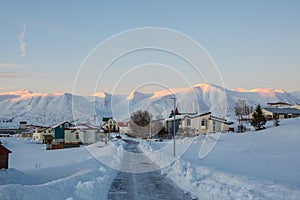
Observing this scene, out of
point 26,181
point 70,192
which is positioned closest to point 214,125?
point 26,181

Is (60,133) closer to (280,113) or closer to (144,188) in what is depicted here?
(280,113)

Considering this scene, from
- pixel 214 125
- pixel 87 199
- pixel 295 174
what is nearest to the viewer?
pixel 87 199

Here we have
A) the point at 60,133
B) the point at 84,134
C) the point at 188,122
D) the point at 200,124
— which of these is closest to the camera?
the point at 200,124

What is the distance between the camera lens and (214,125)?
71.6 metres

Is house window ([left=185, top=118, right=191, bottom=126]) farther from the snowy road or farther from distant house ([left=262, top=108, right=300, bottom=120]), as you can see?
the snowy road

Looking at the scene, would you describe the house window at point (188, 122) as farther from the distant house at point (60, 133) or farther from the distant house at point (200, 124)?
the distant house at point (60, 133)

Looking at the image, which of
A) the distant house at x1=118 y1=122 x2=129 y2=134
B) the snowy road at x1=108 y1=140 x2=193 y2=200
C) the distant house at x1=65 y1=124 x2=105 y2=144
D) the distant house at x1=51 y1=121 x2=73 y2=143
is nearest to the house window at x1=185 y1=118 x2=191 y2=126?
the distant house at x1=65 y1=124 x2=105 y2=144

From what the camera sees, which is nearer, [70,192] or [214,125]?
[70,192]

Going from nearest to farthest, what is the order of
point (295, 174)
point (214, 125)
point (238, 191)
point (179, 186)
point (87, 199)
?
point (87, 199)
point (238, 191)
point (179, 186)
point (295, 174)
point (214, 125)

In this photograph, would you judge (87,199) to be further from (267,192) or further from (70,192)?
(267,192)

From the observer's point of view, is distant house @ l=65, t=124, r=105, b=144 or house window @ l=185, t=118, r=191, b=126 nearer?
house window @ l=185, t=118, r=191, b=126

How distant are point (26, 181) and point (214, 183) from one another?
9.37 metres

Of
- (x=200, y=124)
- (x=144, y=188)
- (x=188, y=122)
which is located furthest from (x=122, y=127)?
(x=144, y=188)

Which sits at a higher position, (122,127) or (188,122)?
(188,122)
